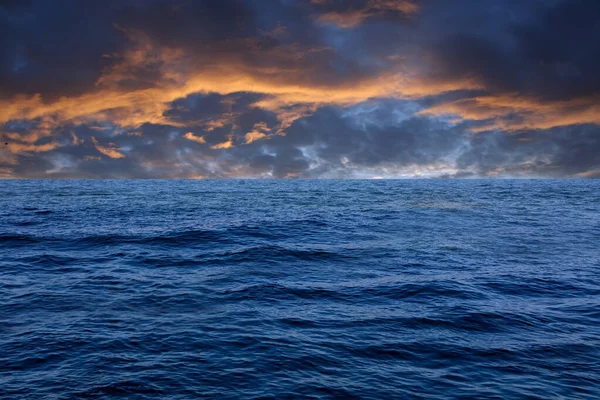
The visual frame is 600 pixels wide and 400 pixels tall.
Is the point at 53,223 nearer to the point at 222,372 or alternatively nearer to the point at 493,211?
the point at 222,372

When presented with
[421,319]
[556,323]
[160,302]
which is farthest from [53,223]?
[556,323]

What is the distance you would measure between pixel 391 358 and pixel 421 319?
4.19 meters

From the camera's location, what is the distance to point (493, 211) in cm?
6181

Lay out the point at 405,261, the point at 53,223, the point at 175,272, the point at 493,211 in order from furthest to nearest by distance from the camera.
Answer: the point at 493,211 → the point at 53,223 → the point at 405,261 → the point at 175,272

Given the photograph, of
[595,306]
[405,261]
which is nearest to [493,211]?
[405,261]

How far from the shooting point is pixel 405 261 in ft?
92.8

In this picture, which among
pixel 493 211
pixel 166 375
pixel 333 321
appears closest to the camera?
pixel 166 375

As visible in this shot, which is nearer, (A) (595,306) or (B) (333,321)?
(B) (333,321)

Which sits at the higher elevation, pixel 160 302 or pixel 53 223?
pixel 53 223

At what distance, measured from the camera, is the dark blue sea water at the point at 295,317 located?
1184 centimetres

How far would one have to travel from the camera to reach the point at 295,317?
56.0ft

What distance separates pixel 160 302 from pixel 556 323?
17668 millimetres

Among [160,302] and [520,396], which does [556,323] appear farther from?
[160,302]

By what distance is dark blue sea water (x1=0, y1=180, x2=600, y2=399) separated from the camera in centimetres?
1184
